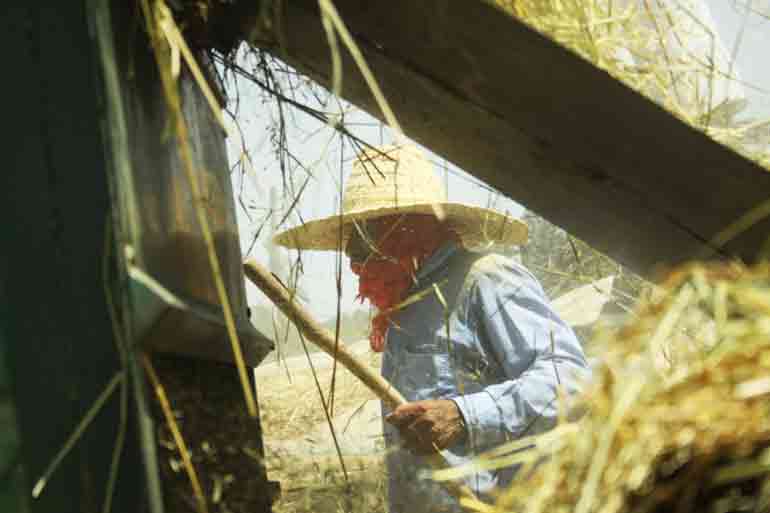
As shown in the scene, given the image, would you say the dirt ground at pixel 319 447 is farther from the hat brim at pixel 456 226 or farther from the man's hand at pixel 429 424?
the hat brim at pixel 456 226

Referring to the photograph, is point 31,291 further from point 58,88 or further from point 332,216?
point 332,216

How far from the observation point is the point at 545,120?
4.72ft

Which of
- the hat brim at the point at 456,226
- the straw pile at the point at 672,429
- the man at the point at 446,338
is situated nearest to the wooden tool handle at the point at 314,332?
the man at the point at 446,338

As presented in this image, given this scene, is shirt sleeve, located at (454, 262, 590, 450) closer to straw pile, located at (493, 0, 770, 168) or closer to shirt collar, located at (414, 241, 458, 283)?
shirt collar, located at (414, 241, 458, 283)

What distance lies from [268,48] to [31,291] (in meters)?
0.59

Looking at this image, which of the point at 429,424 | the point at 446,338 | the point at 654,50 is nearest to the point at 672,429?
the point at 654,50

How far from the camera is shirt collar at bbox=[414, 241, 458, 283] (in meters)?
3.54

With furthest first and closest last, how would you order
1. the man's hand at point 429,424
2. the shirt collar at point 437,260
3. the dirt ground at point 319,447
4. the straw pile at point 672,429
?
the dirt ground at point 319,447 < the shirt collar at point 437,260 < the man's hand at point 429,424 < the straw pile at point 672,429

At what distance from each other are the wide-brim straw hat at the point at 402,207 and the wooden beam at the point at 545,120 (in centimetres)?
176

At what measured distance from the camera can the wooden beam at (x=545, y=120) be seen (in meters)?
1.37

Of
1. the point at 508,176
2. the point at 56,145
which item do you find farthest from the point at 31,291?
the point at 508,176

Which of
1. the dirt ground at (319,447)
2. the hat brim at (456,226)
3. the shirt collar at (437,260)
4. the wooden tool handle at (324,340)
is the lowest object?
the dirt ground at (319,447)

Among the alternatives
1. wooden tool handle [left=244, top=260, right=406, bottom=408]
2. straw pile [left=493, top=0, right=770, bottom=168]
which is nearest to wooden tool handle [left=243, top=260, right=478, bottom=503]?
wooden tool handle [left=244, top=260, right=406, bottom=408]

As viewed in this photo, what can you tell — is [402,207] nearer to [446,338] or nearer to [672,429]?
[446,338]
